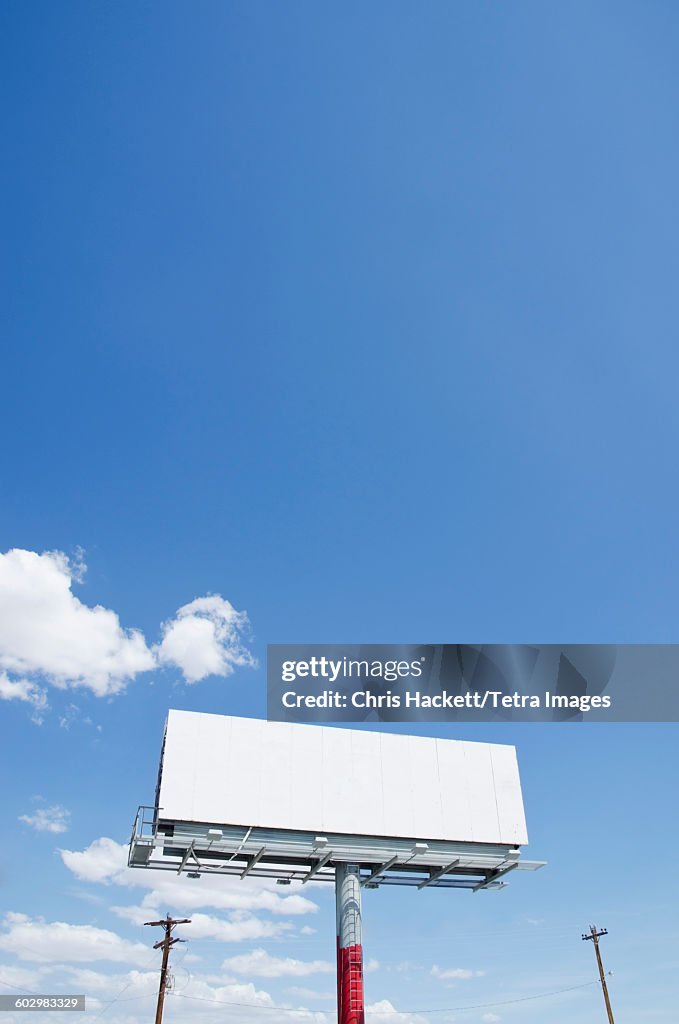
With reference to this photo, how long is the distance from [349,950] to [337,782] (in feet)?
20.9

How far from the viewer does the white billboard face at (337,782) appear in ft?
103

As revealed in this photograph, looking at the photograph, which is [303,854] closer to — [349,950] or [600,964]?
[349,950]

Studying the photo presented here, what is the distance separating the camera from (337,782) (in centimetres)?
3369

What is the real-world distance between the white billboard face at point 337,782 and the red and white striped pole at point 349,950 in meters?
2.55

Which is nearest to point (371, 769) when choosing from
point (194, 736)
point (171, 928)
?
point (194, 736)

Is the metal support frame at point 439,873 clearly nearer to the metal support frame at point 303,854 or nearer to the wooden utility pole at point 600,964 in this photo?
the metal support frame at point 303,854

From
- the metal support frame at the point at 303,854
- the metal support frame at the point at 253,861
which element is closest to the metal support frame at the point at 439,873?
the metal support frame at the point at 303,854

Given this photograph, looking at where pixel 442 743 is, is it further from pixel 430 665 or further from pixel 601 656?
pixel 601 656

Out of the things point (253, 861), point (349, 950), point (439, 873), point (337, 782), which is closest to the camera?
point (349, 950)

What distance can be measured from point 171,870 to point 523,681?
17.5 metres

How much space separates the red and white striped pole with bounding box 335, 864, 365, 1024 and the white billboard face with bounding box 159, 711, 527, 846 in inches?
100

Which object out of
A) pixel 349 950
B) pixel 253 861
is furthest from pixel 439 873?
pixel 253 861

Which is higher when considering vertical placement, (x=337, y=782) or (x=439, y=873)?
(x=337, y=782)

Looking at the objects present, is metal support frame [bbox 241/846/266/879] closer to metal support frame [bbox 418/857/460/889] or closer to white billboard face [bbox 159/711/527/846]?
white billboard face [bbox 159/711/527/846]
